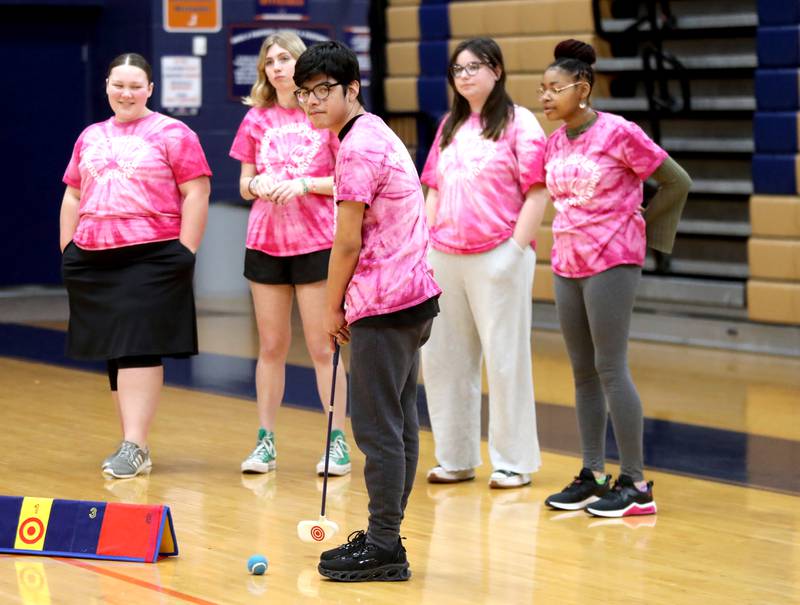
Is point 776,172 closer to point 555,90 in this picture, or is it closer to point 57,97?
point 555,90

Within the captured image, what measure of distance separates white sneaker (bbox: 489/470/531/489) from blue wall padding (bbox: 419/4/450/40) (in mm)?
5319

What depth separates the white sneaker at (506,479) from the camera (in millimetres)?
4867

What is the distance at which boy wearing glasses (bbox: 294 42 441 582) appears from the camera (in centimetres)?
360

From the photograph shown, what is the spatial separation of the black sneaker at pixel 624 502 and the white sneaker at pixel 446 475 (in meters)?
0.61

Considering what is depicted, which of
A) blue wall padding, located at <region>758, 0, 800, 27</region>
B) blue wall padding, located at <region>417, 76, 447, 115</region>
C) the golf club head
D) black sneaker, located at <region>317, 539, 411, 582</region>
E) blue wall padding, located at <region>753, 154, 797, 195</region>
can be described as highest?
blue wall padding, located at <region>758, 0, 800, 27</region>

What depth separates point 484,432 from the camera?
5848 millimetres

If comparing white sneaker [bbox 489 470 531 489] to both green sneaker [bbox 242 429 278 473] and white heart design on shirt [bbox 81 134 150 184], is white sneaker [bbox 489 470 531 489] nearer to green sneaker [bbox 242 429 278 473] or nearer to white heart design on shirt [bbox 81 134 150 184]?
green sneaker [bbox 242 429 278 473]

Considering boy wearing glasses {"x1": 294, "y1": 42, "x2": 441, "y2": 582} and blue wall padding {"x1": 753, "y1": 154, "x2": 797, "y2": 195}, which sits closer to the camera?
boy wearing glasses {"x1": 294, "y1": 42, "x2": 441, "y2": 582}

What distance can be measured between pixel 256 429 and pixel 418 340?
7.48 ft

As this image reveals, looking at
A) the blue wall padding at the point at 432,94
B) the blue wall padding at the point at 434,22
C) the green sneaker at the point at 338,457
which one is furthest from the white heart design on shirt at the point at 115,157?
the blue wall padding at the point at 434,22

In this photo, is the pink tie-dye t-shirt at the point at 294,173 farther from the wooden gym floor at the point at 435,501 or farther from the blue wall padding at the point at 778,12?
the blue wall padding at the point at 778,12

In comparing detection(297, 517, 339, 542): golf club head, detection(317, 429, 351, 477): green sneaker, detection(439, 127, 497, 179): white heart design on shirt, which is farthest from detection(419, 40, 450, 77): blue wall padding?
detection(297, 517, 339, 542): golf club head

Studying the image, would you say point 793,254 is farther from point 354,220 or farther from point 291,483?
point 354,220

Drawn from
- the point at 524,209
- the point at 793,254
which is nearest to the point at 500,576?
the point at 524,209
